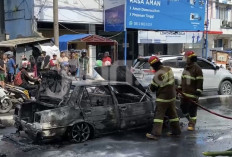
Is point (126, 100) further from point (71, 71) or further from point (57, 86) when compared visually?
point (71, 71)

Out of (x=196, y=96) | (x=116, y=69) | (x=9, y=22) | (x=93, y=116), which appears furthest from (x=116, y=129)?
(x=9, y=22)

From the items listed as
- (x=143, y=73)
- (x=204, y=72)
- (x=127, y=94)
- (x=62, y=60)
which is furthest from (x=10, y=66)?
(x=127, y=94)

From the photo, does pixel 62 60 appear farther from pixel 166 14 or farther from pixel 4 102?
pixel 166 14

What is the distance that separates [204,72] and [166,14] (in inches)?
378

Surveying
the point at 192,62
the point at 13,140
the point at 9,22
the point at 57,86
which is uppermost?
the point at 9,22

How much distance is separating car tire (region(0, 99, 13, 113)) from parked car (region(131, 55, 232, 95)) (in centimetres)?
372

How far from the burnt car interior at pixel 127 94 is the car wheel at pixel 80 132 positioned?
1.07 metres

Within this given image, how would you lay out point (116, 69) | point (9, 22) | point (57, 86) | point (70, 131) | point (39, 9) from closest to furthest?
1. point (70, 131)
2. point (57, 86)
3. point (116, 69)
4. point (39, 9)
5. point (9, 22)

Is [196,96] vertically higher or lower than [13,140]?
higher

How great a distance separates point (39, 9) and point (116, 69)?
11241 millimetres

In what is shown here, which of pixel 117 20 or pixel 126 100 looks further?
pixel 117 20

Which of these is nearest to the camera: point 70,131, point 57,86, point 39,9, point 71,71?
point 70,131

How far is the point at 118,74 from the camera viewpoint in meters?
6.88

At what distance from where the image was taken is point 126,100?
6.96 meters
